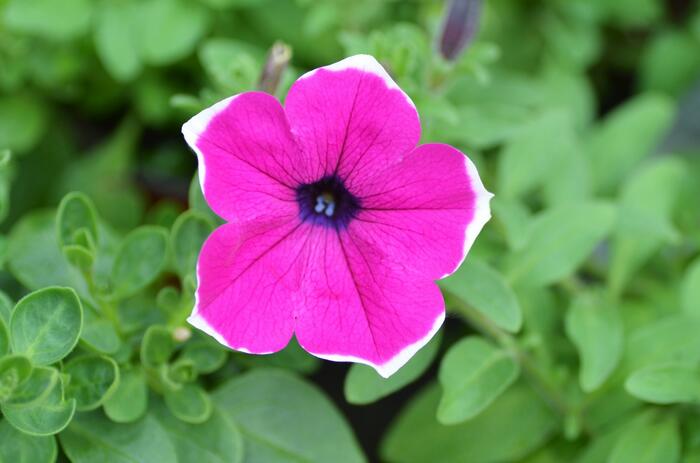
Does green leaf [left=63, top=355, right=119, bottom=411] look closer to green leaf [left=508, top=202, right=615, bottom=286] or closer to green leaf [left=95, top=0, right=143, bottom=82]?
green leaf [left=508, top=202, right=615, bottom=286]

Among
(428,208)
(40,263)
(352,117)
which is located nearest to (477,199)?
(428,208)

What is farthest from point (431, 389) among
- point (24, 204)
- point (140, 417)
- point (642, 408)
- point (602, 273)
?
point (24, 204)

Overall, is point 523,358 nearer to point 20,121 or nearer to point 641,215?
point 641,215

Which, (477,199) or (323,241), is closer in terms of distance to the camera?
(477,199)

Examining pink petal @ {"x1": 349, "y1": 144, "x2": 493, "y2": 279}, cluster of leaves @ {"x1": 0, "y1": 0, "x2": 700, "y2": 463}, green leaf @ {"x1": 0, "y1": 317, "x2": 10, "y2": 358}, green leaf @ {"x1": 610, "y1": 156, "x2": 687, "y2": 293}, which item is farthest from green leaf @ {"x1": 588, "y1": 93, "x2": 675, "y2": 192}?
green leaf @ {"x1": 0, "y1": 317, "x2": 10, "y2": 358}

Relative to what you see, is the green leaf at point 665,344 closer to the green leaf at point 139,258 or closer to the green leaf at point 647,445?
the green leaf at point 647,445

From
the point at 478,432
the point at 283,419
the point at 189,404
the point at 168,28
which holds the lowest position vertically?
the point at 478,432
